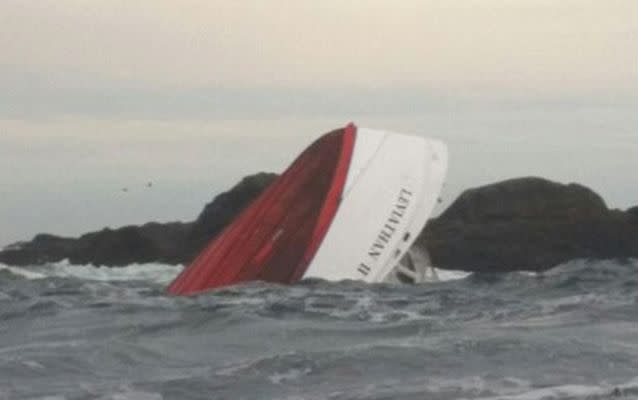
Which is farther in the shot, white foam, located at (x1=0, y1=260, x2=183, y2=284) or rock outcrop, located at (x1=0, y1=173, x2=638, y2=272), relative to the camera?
rock outcrop, located at (x1=0, y1=173, x2=638, y2=272)

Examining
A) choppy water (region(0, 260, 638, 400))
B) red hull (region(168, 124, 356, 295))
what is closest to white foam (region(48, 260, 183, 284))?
red hull (region(168, 124, 356, 295))

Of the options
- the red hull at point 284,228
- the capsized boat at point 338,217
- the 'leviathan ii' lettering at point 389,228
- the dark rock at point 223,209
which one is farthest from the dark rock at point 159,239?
the 'leviathan ii' lettering at point 389,228

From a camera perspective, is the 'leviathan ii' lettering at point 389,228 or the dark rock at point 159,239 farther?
the dark rock at point 159,239

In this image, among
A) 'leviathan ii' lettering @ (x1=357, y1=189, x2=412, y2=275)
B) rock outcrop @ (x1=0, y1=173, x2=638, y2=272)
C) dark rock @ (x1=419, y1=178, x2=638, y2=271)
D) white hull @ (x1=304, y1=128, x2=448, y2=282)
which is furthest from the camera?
rock outcrop @ (x1=0, y1=173, x2=638, y2=272)

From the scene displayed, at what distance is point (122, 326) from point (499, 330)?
3609 mm

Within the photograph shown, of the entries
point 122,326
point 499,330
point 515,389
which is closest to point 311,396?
point 515,389

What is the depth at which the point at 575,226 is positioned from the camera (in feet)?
128

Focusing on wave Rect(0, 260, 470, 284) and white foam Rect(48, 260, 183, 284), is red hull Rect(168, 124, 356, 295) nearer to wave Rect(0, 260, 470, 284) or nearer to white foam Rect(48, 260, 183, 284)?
wave Rect(0, 260, 470, 284)

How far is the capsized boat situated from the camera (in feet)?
71.4

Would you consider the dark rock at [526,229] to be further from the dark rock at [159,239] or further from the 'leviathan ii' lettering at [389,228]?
the 'leviathan ii' lettering at [389,228]

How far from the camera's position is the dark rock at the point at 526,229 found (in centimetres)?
3831

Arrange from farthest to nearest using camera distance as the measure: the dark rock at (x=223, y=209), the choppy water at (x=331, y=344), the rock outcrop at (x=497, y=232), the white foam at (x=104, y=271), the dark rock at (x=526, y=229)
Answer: the dark rock at (x=223, y=209) → the rock outcrop at (x=497, y=232) → the dark rock at (x=526, y=229) → the white foam at (x=104, y=271) → the choppy water at (x=331, y=344)

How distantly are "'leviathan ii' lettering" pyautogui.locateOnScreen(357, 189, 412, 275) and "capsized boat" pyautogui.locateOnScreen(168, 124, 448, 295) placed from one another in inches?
0.5

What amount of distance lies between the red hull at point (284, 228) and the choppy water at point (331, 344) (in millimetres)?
2163
